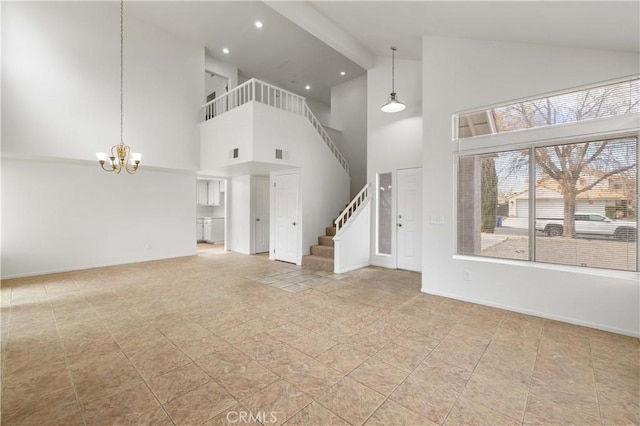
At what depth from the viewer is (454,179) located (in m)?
4.09

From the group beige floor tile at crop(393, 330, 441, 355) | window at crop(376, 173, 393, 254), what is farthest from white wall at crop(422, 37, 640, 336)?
window at crop(376, 173, 393, 254)

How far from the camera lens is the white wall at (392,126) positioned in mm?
5605

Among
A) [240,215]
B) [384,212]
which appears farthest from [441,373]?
[240,215]

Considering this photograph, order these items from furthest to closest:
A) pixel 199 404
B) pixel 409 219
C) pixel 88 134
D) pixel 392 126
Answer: pixel 392 126
pixel 409 219
pixel 88 134
pixel 199 404

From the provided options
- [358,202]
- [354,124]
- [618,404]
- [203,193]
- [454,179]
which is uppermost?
[354,124]

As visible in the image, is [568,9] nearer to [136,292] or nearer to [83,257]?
[136,292]

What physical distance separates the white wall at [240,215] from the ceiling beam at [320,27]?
4.20 metres

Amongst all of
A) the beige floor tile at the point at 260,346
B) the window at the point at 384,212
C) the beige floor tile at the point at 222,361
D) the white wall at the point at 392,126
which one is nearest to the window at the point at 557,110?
the white wall at the point at 392,126

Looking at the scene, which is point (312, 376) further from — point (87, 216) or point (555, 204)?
point (87, 216)

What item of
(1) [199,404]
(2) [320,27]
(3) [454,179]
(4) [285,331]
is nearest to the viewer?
(1) [199,404]

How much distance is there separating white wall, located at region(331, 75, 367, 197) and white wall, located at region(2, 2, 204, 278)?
4.42 meters

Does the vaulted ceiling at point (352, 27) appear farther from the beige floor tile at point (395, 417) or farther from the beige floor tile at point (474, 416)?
the beige floor tile at point (395, 417)

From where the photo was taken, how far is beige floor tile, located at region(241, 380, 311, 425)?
5.92ft

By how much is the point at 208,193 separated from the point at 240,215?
309 centimetres
